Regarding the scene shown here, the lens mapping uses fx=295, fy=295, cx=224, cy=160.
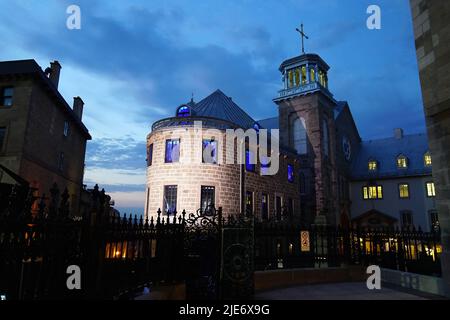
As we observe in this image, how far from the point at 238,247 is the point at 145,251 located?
2185 mm

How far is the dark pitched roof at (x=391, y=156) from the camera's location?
113 ft

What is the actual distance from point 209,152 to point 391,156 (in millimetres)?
27838

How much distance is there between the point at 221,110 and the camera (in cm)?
2661

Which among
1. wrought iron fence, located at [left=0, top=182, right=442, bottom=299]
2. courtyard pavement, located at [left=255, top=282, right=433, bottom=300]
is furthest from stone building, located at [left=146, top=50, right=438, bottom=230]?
courtyard pavement, located at [left=255, top=282, right=433, bottom=300]

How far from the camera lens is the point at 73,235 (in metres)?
5.17

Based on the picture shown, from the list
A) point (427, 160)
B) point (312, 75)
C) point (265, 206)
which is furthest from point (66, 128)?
point (427, 160)

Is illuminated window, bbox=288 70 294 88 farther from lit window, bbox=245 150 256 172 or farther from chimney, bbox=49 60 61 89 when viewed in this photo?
chimney, bbox=49 60 61 89

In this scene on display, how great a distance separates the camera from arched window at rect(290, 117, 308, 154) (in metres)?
33.4

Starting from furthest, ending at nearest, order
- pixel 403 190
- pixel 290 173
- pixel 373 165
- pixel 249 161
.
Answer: pixel 373 165
pixel 403 190
pixel 290 173
pixel 249 161

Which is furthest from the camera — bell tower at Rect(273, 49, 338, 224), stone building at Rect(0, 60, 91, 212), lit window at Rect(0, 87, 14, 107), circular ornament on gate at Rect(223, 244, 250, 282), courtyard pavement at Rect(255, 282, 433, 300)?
bell tower at Rect(273, 49, 338, 224)

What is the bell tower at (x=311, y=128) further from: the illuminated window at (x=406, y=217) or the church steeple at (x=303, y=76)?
the illuminated window at (x=406, y=217)

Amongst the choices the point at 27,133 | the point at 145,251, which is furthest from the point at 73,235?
the point at 27,133

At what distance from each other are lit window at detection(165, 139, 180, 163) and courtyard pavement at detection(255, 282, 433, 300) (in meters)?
13.4

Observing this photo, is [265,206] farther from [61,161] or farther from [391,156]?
[391,156]
